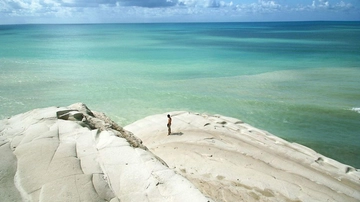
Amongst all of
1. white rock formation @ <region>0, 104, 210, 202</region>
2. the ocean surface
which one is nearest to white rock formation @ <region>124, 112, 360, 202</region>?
white rock formation @ <region>0, 104, 210, 202</region>

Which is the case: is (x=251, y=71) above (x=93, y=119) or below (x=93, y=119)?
below

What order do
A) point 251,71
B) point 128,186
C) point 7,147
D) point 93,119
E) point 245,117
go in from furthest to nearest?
point 251,71 < point 245,117 < point 93,119 < point 7,147 < point 128,186

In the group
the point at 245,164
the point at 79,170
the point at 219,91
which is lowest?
the point at 219,91

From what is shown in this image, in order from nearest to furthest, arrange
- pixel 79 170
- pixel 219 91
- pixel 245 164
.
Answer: pixel 79 170 → pixel 245 164 → pixel 219 91

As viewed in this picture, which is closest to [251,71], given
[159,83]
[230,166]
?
[159,83]

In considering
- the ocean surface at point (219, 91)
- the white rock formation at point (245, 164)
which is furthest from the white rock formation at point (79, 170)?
the ocean surface at point (219, 91)

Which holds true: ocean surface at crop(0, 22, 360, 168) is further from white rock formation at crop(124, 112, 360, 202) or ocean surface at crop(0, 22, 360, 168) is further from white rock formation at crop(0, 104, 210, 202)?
white rock formation at crop(0, 104, 210, 202)

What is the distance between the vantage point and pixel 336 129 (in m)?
14.4

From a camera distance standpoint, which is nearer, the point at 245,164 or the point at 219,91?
the point at 245,164

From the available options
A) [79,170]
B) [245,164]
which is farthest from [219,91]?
[79,170]

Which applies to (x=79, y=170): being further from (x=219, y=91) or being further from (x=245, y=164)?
(x=219, y=91)

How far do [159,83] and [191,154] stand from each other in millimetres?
15773

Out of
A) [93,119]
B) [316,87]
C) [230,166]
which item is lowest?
[316,87]

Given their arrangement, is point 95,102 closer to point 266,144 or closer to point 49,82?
point 49,82
